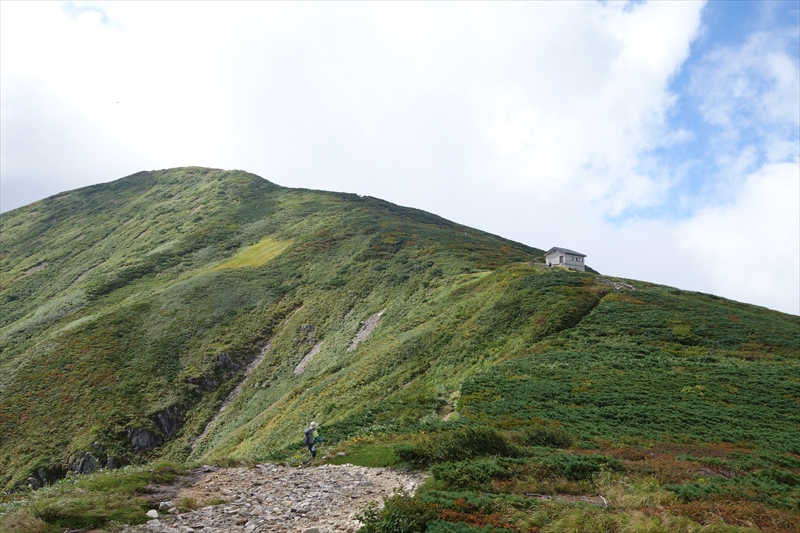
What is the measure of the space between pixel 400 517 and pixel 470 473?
191 inches

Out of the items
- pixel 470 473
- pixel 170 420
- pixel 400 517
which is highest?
pixel 470 473

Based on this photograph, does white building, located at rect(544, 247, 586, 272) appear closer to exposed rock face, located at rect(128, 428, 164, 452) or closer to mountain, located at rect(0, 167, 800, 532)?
mountain, located at rect(0, 167, 800, 532)

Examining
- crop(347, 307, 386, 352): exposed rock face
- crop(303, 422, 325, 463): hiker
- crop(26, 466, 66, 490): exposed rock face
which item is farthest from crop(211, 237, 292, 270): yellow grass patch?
crop(303, 422, 325, 463): hiker

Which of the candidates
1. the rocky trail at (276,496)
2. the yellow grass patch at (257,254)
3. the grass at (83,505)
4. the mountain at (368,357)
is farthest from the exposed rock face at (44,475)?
the yellow grass patch at (257,254)

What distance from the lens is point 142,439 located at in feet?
153

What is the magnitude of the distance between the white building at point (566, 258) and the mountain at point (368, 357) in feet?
26.6

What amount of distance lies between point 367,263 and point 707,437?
206 ft

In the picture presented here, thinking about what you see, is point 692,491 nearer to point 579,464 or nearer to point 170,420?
point 579,464

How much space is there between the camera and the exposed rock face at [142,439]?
46062mm

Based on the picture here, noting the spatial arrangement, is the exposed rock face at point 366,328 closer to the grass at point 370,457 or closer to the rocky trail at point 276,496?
the grass at point 370,457

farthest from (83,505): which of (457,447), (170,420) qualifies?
(170,420)

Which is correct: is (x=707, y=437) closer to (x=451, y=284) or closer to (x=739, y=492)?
(x=739, y=492)

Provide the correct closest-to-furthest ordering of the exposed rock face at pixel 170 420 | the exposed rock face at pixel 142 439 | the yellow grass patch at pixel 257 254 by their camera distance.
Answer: the exposed rock face at pixel 142 439 < the exposed rock face at pixel 170 420 < the yellow grass patch at pixel 257 254

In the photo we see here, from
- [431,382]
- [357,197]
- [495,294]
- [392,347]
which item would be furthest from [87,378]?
[357,197]
